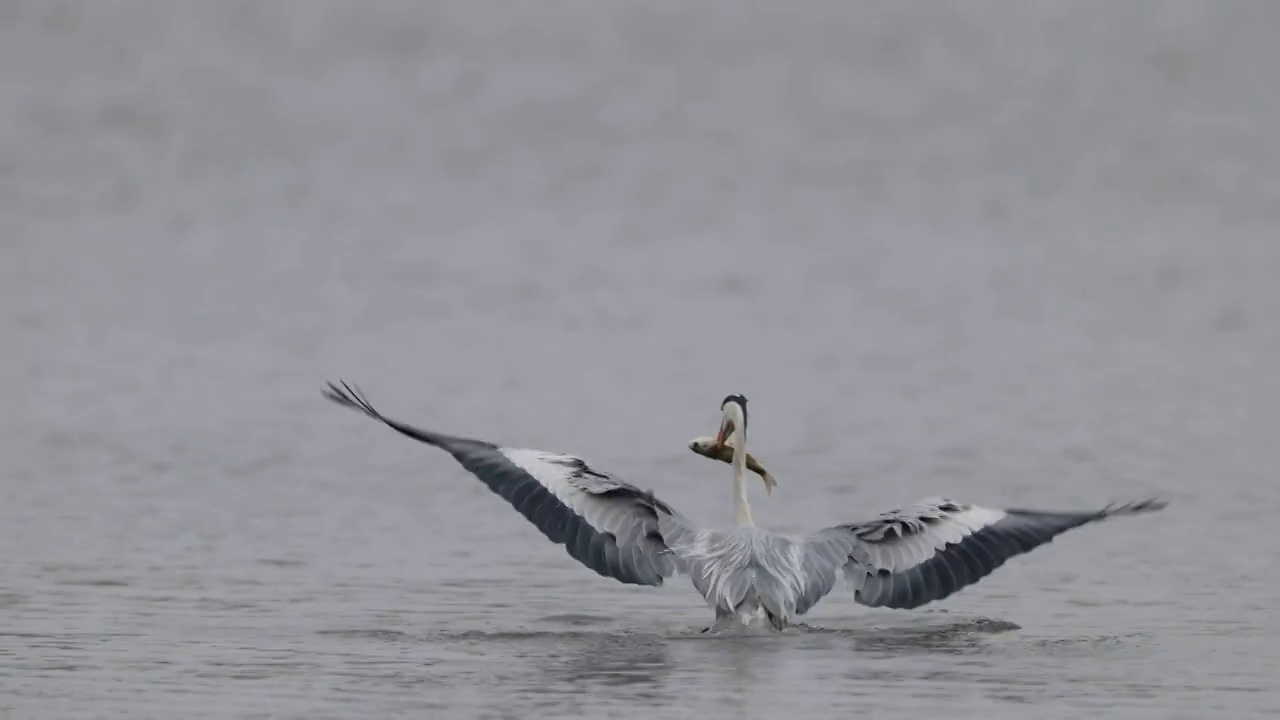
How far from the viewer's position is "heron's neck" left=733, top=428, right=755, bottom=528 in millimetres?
13992

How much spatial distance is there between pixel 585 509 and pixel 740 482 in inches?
44.6

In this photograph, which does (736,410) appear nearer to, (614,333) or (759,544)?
(759,544)

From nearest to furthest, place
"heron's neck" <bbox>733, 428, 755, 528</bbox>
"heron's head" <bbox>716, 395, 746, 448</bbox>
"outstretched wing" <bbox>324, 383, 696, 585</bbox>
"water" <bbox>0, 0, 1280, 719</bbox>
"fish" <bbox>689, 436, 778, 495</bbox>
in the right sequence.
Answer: "water" <bbox>0, 0, 1280, 719</bbox> < "outstretched wing" <bbox>324, 383, 696, 585</bbox> < "heron's neck" <bbox>733, 428, 755, 528</bbox> < "heron's head" <bbox>716, 395, 746, 448</bbox> < "fish" <bbox>689, 436, 778, 495</bbox>

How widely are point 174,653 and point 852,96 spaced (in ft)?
98.8

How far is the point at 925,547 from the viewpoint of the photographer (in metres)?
13.4

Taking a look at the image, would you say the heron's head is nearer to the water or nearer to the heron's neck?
the heron's neck

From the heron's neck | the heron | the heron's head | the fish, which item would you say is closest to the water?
the heron

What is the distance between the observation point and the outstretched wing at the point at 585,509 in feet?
44.1

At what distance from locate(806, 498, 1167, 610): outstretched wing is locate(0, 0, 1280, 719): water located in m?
0.31

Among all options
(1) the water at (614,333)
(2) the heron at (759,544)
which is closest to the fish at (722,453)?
(1) the water at (614,333)

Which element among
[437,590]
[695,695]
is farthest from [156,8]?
[695,695]

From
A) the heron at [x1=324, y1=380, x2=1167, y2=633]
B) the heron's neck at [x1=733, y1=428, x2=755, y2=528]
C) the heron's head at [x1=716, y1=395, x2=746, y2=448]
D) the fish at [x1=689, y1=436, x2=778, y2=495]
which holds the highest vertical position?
the heron's head at [x1=716, y1=395, x2=746, y2=448]

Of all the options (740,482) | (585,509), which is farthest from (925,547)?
(585,509)

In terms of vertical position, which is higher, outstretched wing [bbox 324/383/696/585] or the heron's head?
the heron's head
